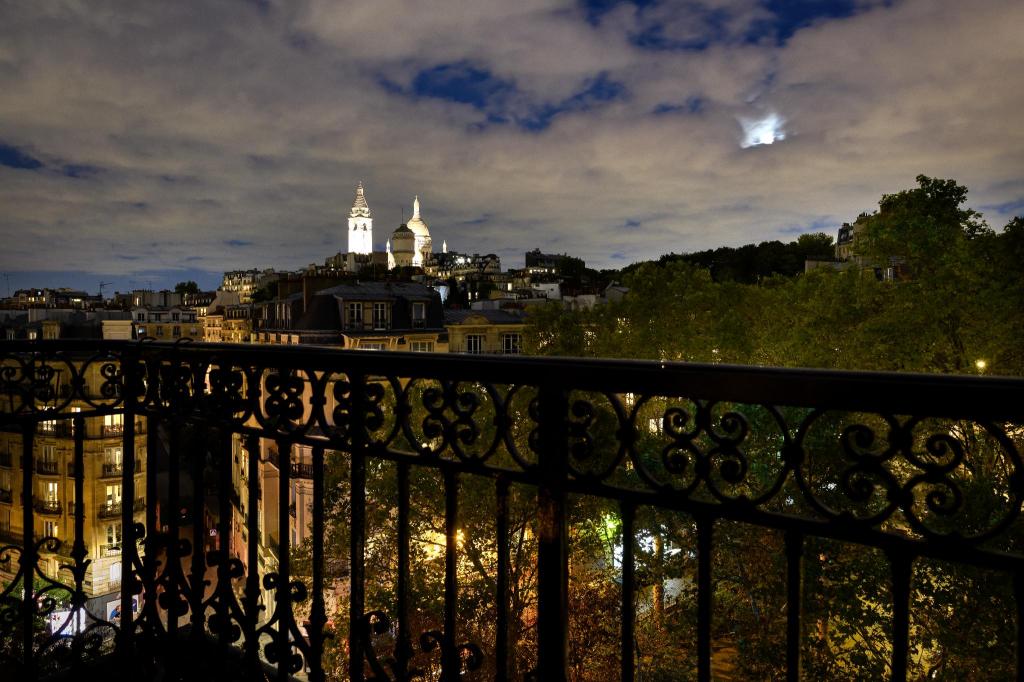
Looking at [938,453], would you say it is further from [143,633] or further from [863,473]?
[143,633]

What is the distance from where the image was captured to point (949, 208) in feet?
53.4

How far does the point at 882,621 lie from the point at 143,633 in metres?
10.0

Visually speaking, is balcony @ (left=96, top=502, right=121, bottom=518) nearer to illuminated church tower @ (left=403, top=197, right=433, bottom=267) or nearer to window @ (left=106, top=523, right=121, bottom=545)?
window @ (left=106, top=523, right=121, bottom=545)

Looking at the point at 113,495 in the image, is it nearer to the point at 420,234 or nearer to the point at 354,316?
the point at 354,316

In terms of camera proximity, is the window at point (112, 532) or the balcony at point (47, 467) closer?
the balcony at point (47, 467)

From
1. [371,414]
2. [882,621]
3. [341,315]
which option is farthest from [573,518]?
[341,315]

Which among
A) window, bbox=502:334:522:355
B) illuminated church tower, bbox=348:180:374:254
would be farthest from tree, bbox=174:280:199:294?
window, bbox=502:334:522:355

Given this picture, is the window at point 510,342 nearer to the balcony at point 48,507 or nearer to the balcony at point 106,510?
the balcony at point 106,510

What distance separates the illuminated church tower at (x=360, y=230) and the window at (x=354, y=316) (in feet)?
428

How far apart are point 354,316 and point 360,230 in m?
134

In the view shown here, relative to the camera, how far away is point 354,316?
26141mm

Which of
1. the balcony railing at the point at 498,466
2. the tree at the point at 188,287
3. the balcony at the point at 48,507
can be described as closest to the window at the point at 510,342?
the balcony at the point at 48,507

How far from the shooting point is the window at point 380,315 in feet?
86.7

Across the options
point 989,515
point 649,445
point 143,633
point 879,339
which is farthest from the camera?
point 879,339
